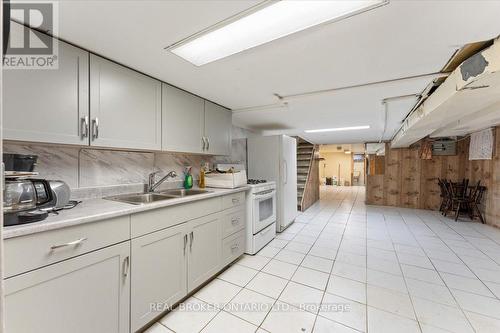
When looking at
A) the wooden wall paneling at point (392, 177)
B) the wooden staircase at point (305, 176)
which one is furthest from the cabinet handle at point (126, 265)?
the wooden wall paneling at point (392, 177)

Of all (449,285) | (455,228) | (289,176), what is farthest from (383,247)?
(455,228)

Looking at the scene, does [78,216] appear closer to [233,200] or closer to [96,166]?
[96,166]

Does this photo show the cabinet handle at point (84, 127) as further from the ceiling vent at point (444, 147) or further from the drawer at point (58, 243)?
the ceiling vent at point (444, 147)

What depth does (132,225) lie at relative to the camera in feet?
4.67

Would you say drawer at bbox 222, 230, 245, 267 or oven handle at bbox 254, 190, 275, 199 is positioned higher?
oven handle at bbox 254, 190, 275, 199

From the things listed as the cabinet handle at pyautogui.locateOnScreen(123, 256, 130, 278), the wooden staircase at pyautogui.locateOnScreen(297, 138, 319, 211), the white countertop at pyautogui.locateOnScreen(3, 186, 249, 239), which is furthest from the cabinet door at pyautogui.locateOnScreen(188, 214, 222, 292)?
the wooden staircase at pyautogui.locateOnScreen(297, 138, 319, 211)

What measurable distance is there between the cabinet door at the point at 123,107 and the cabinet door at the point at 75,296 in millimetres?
853

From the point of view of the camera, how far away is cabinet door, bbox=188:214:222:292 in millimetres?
1898

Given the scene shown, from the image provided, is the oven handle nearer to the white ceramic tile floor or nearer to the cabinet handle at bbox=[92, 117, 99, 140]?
the white ceramic tile floor

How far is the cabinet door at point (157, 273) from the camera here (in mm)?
1453

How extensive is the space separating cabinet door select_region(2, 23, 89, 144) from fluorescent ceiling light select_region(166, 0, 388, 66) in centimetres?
69

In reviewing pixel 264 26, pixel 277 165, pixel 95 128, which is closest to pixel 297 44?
pixel 264 26

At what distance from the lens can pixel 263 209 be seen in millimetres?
3117

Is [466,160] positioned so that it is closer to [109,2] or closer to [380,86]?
[380,86]
